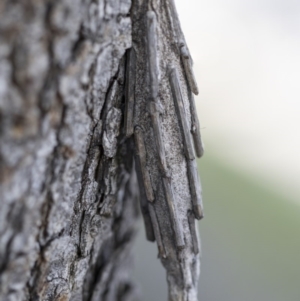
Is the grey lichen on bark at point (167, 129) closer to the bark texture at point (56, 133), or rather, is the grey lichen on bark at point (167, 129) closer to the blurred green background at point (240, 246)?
the bark texture at point (56, 133)

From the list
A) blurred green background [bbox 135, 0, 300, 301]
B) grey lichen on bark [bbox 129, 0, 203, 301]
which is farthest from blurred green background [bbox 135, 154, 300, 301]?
grey lichen on bark [bbox 129, 0, 203, 301]

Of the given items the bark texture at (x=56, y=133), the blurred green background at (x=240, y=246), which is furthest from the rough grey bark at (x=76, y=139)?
the blurred green background at (x=240, y=246)

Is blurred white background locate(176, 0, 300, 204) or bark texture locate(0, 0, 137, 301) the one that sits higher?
blurred white background locate(176, 0, 300, 204)

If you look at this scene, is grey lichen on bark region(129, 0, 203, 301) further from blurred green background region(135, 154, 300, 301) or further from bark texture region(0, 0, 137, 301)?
blurred green background region(135, 154, 300, 301)

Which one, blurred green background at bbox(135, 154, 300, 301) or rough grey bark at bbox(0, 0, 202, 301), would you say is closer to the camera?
rough grey bark at bbox(0, 0, 202, 301)

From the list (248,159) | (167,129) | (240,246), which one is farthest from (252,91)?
(167,129)

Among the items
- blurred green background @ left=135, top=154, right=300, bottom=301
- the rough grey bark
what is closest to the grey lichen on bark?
the rough grey bark

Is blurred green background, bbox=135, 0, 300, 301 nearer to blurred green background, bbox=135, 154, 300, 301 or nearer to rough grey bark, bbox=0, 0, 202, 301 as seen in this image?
blurred green background, bbox=135, 154, 300, 301
